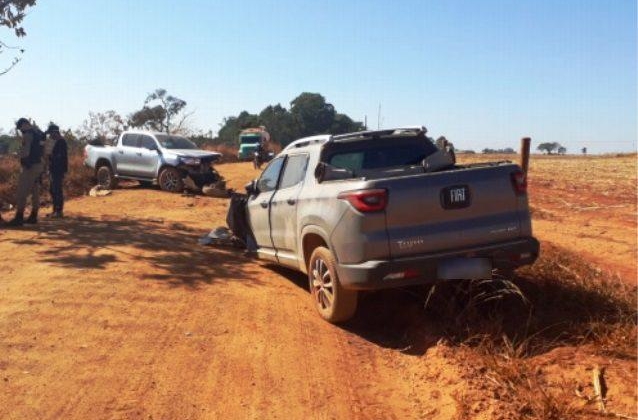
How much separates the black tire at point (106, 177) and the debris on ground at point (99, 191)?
146mm

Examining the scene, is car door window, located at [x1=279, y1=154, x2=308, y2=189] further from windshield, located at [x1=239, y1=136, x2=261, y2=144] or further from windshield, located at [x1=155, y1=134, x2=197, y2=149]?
windshield, located at [x1=239, y1=136, x2=261, y2=144]

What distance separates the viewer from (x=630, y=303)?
5.79 meters

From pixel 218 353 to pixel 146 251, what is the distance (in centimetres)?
396

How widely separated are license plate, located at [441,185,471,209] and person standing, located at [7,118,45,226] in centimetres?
829

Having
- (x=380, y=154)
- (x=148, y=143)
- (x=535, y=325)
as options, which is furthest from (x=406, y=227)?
(x=148, y=143)

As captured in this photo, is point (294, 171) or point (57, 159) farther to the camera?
point (57, 159)

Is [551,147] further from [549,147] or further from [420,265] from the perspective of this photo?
[420,265]

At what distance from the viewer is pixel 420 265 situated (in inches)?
199

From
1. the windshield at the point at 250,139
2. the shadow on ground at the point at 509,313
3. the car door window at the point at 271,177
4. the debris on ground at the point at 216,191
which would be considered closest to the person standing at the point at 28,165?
the car door window at the point at 271,177

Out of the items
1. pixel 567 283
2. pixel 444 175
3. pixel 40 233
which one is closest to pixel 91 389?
pixel 444 175

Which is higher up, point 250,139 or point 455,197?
point 250,139

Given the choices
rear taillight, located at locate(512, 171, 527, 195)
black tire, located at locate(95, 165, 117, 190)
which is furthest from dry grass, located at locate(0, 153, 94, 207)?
rear taillight, located at locate(512, 171, 527, 195)

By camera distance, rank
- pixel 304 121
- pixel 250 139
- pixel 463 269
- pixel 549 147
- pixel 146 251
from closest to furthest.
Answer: pixel 463 269 < pixel 146 251 < pixel 250 139 < pixel 304 121 < pixel 549 147

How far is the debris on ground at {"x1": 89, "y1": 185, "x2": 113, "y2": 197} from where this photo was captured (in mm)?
17028
